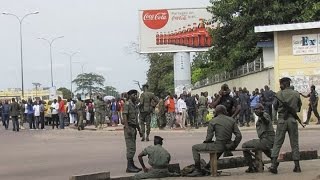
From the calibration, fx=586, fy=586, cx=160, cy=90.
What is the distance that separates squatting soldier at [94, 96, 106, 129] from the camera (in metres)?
29.9

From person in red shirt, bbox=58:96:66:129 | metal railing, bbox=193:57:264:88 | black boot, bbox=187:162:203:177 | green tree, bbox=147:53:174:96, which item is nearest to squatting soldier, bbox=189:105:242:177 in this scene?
black boot, bbox=187:162:203:177

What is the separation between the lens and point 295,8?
1291 inches

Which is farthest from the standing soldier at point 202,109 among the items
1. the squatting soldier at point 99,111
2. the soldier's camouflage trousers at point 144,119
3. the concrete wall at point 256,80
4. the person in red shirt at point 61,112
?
the soldier's camouflage trousers at point 144,119

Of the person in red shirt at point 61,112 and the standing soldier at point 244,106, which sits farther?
the person in red shirt at point 61,112

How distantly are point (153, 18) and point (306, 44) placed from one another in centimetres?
Answer: 1955

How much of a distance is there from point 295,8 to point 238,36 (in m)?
4.28

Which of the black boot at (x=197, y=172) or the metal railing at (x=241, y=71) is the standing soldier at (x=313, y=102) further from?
the black boot at (x=197, y=172)

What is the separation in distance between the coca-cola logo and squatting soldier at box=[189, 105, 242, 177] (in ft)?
112

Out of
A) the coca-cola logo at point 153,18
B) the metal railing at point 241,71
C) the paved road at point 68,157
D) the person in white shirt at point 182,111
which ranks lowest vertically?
the paved road at point 68,157

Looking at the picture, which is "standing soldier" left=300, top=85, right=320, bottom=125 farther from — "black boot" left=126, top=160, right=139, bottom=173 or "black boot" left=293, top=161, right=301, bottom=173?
"black boot" left=126, top=160, right=139, bottom=173

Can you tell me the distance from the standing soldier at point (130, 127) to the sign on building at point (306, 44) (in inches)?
625

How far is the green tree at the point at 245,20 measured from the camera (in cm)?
3262

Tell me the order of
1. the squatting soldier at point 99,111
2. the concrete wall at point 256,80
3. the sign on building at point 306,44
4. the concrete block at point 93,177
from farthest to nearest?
the squatting soldier at point 99,111 → the concrete wall at point 256,80 → the sign on building at point 306,44 → the concrete block at point 93,177

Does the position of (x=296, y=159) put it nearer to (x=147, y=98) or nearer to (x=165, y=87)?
(x=147, y=98)
